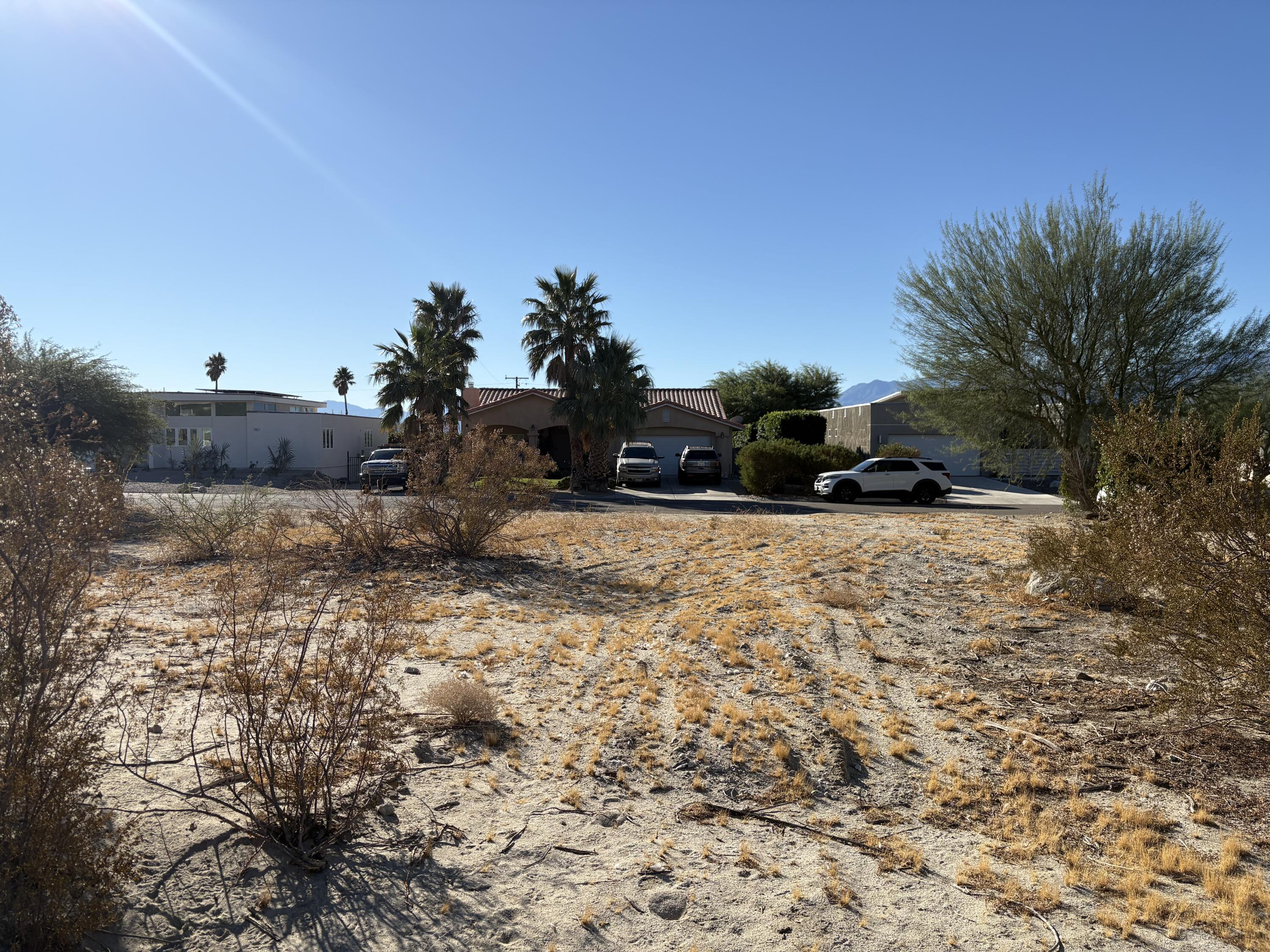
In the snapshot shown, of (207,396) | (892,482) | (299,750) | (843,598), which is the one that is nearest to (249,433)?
(207,396)

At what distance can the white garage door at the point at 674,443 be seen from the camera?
36.7 m

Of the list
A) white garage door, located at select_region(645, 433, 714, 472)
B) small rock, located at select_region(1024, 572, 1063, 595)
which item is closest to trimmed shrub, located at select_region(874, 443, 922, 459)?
white garage door, located at select_region(645, 433, 714, 472)

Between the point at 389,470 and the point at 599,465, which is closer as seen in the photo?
the point at 599,465

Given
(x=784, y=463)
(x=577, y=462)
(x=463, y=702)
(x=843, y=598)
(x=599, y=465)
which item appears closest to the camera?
(x=463, y=702)

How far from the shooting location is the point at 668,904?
3.48 meters

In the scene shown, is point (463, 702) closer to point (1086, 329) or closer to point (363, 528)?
point (363, 528)

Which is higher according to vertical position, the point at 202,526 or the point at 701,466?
the point at 701,466

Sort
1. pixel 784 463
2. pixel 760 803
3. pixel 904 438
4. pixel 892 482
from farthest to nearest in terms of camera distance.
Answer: pixel 904 438 → pixel 784 463 → pixel 892 482 → pixel 760 803

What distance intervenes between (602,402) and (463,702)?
905 inches

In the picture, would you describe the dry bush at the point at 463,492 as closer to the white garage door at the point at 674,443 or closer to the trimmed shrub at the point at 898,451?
the trimmed shrub at the point at 898,451

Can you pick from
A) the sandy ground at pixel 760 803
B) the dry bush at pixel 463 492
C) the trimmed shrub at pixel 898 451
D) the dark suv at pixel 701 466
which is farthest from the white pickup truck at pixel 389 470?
the sandy ground at pixel 760 803

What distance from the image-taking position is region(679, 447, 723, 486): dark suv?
31.5m

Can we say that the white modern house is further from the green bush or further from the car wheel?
the car wheel

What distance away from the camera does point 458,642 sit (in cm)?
769
